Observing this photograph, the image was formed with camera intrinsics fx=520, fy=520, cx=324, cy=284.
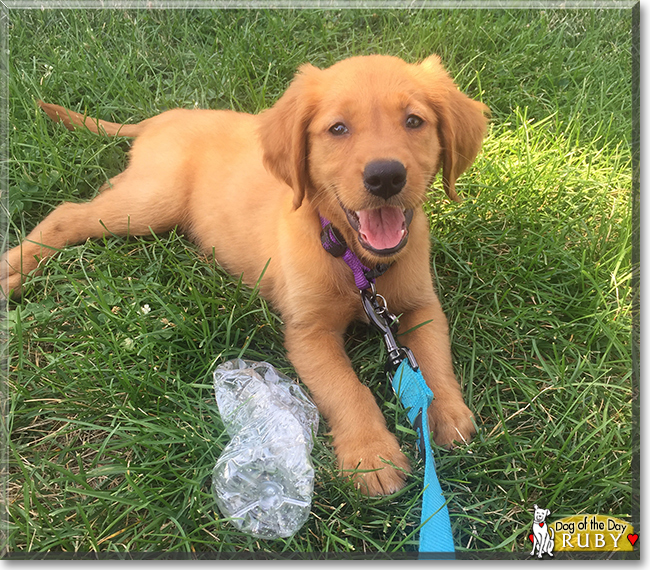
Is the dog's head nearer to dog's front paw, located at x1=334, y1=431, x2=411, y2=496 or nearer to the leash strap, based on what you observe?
the leash strap

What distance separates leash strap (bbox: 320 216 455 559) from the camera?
1.85 meters

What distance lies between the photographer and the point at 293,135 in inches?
94.7

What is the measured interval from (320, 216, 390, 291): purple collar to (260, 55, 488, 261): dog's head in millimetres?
48

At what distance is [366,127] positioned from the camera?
7.25 feet

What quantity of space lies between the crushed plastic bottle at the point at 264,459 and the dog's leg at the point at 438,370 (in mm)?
556

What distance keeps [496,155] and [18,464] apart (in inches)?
129

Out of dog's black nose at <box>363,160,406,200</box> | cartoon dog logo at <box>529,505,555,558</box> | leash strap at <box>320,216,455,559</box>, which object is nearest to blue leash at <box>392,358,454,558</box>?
leash strap at <box>320,216,455,559</box>

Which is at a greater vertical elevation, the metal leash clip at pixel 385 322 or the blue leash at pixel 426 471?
the metal leash clip at pixel 385 322

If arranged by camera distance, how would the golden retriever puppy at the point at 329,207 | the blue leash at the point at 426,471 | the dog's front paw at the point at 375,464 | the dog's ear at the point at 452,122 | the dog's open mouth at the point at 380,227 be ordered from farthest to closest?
the dog's ear at the point at 452,122
the dog's open mouth at the point at 380,227
the golden retriever puppy at the point at 329,207
the dog's front paw at the point at 375,464
the blue leash at the point at 426,471

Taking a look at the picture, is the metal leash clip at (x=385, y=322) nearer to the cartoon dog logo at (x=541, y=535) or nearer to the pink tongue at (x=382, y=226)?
the pink tongue at (x=382, y=226)

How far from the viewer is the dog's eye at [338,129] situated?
2.27 meters

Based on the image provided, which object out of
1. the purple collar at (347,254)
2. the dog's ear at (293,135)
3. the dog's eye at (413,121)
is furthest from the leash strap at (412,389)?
the dog's eye at (413,121)

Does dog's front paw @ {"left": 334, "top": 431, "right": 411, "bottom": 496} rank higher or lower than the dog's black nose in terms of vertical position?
lower

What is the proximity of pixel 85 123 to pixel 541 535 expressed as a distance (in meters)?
3.48
